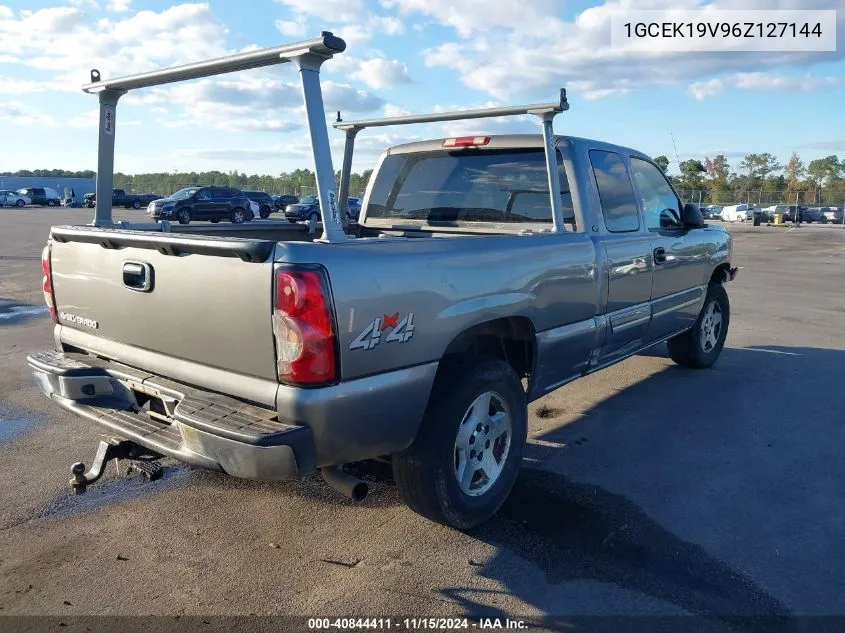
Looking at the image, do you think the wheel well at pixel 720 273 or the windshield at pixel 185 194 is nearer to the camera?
the wheel well at pixel 720 273

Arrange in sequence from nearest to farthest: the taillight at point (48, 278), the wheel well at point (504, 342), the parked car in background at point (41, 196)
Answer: the wheel well at point (504, 342) → the taillight at point (48, 278) → the parked car in background at point (41, 196)

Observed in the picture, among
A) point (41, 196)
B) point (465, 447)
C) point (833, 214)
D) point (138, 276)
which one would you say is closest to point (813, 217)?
point (833, 214)

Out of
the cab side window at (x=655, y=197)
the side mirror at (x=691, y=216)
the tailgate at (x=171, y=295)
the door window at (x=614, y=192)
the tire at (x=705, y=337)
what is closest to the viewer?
the tailgate at (x=171, y=295)

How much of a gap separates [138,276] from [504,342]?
198cm

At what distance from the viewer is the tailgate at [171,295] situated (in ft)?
9.09

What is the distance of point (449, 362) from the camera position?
340cm

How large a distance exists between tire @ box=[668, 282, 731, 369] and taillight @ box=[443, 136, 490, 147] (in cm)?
283

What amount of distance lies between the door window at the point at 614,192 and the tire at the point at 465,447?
1.63 m

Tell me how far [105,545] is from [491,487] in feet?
6.27

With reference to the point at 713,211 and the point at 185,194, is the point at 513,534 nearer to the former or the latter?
the point at 185,194

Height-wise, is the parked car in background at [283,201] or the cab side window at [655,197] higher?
the parked car in background at [283,201]

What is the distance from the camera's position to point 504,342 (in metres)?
4.01

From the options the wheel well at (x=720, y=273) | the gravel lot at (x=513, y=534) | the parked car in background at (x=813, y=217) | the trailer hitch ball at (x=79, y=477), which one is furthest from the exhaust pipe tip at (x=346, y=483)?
the parked car in background at (x=813, y=217)

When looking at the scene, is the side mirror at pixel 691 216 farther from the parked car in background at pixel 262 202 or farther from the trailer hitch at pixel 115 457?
the parked car in background at pixel 262 202
